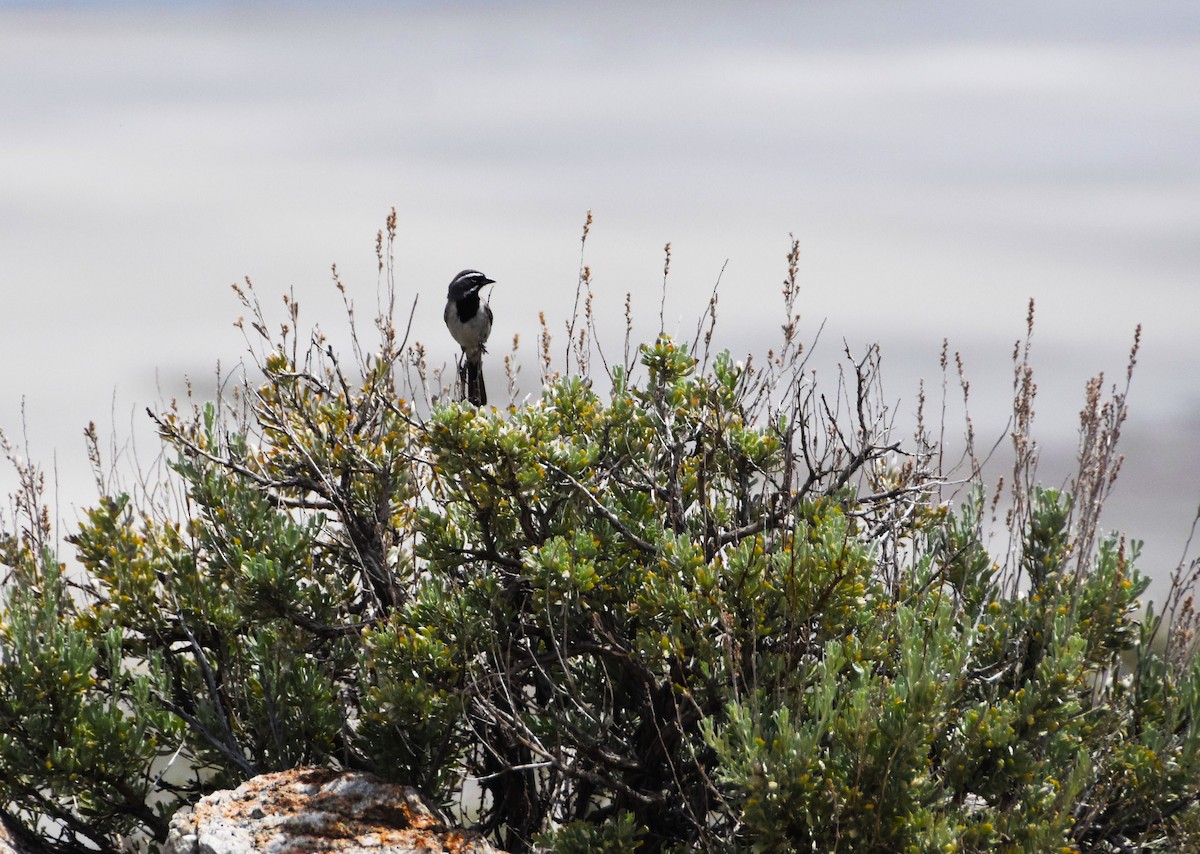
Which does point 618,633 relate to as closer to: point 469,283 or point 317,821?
point 317,821

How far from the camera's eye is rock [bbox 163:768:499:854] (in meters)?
4.14

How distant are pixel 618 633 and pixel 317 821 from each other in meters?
1.36

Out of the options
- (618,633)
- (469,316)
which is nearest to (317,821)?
(618,633)

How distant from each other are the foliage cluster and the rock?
35 cm

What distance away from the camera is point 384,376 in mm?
5398

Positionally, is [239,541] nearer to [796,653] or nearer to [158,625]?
[158,625]

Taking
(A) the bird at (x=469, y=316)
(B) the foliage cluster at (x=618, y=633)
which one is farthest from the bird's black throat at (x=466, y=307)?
(B) the foliage cluster at (x=618, y=633)

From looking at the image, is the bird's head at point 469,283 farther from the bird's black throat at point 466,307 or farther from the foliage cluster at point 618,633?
the foliage cluster at point 618,633

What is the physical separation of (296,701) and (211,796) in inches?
26.8

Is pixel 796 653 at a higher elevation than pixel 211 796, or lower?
higher

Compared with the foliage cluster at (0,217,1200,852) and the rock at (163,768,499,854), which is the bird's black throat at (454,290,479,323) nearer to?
the foliage cluster at (0,217,1200,852)

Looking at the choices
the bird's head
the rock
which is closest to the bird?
the bird's head

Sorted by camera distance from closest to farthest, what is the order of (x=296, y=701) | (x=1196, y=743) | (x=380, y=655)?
(x=1196, y=743) → (x=380, y=655) → (x=296, y=701)

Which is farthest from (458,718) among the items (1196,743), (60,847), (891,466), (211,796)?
(1196,743)
